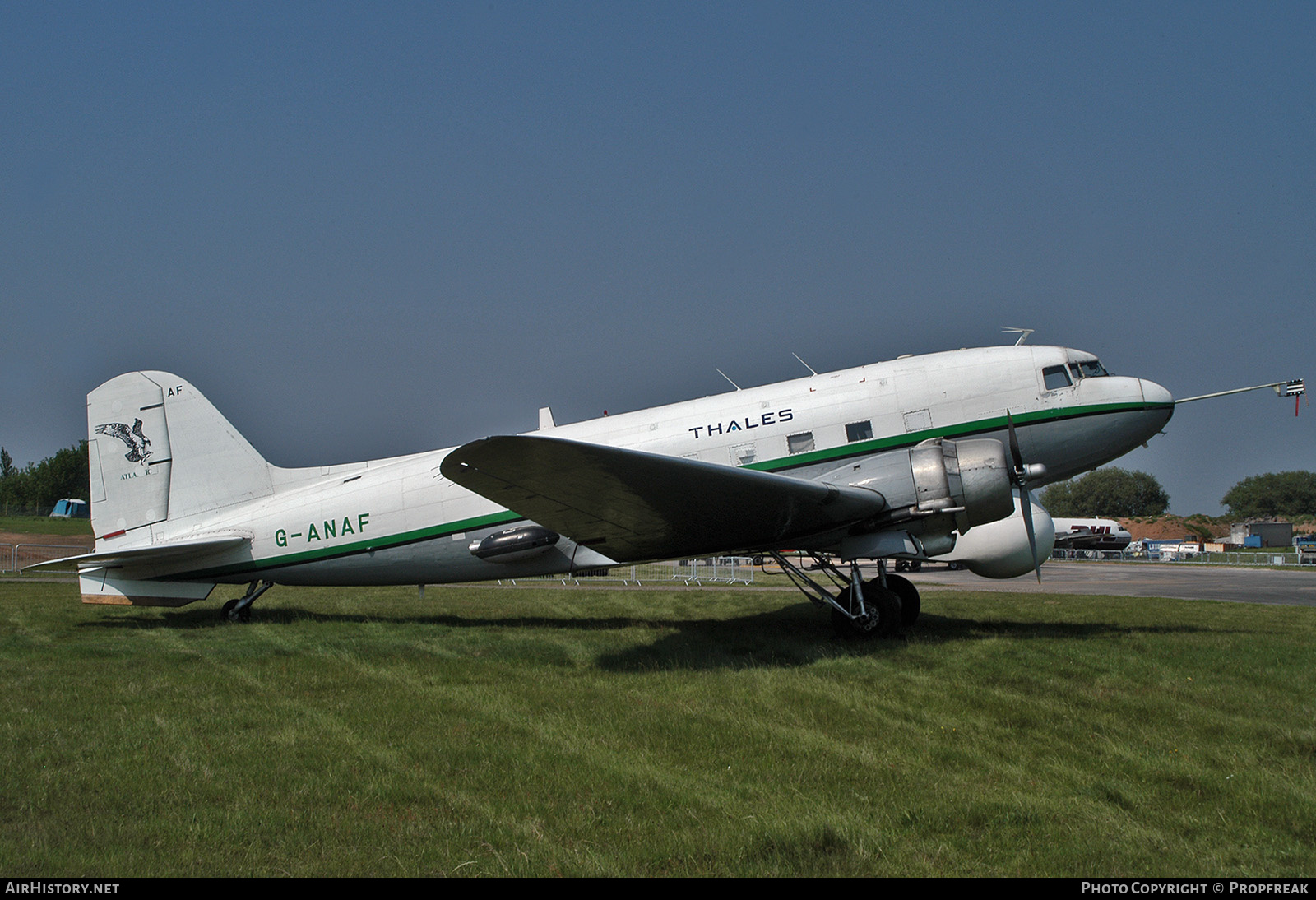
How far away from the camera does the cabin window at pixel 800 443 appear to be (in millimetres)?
10938

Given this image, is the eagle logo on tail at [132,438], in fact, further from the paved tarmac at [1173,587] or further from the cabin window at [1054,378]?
the paved tarmac at [1173,587]

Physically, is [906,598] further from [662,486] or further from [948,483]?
[662,486]

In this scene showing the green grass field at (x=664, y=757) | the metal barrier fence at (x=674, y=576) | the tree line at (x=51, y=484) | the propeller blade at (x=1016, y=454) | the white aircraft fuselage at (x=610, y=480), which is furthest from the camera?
the tree line at (x=51, y=484)

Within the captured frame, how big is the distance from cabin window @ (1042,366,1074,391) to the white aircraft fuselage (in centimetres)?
3

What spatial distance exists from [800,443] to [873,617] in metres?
2.49

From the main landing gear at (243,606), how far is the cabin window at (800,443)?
8.62 metres

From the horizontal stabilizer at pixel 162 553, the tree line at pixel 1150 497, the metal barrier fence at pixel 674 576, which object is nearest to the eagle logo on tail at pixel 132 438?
the horizontal stabilizer at pixel 162 553

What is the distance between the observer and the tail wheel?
1030 cm

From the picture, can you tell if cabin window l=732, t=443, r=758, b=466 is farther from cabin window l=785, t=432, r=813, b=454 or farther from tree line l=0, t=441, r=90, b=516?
tree line l=0, t=441, r=90, b=516

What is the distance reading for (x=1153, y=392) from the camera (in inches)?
433

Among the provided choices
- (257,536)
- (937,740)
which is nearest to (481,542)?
(257,536)

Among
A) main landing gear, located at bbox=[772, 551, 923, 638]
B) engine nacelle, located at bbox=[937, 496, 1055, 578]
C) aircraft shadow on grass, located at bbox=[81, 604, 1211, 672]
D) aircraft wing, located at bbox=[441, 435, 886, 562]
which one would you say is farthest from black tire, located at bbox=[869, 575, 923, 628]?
aircraft wing, located at bbox=[441, 435, 886, 562]

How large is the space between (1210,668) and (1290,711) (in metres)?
1.85
